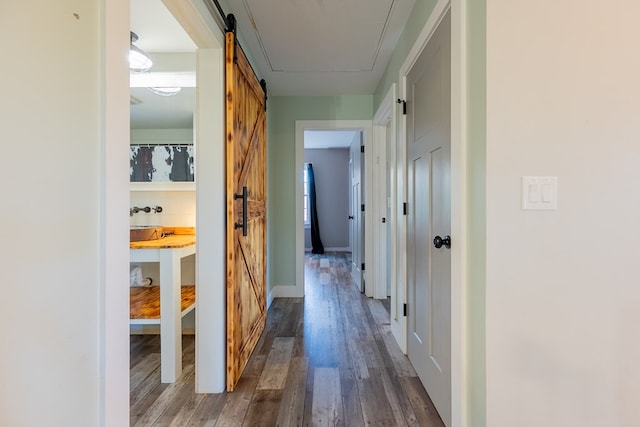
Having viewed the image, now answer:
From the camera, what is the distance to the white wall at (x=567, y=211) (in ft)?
3.47

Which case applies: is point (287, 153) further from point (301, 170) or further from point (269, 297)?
point (269, 297)

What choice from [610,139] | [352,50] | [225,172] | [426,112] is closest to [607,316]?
[610,139]

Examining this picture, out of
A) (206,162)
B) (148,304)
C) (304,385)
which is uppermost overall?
(206,162)

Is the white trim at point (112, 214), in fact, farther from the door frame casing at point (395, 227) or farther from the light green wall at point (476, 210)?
the door frame casing at point (395, 227)

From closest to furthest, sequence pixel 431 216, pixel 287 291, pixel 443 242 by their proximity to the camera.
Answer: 1. pixel 443 242
2. pixel 431 216
3. pixel 287 291

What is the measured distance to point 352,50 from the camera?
8.42ft

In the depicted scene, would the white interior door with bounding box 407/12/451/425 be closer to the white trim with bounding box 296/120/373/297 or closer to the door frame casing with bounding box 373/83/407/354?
the door frame casing with bounding box 373/83/407/354

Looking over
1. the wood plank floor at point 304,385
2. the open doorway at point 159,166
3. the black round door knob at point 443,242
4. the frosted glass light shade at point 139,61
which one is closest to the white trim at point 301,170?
the wood plank floor at point 304,385

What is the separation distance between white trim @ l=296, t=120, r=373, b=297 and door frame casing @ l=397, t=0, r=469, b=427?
2.27 meters

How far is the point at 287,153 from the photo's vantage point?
3686 millimetres

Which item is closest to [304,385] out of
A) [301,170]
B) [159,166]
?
[159,166]

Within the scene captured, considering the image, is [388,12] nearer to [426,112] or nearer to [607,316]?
[426,112]

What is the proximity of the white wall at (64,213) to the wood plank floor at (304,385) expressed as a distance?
897 millimetres

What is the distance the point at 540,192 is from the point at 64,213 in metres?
1.44
